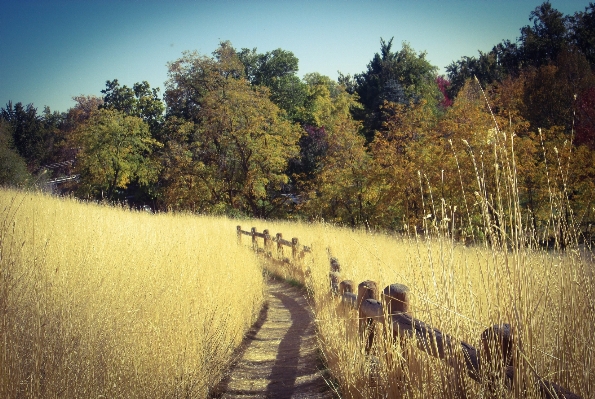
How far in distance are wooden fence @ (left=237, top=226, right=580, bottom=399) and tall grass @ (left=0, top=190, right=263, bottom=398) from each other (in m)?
1.56

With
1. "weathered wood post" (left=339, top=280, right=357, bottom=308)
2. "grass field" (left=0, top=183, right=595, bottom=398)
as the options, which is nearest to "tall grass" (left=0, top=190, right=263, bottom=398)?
"grass field" (left=0, top=183, right=595, bottom=398)

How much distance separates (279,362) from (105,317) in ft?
7.78

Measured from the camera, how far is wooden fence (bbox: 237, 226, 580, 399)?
2084 millimetres

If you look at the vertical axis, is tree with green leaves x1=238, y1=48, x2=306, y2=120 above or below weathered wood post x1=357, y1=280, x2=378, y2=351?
above

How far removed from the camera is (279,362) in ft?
17.5

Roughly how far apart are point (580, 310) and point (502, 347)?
21.5 inches

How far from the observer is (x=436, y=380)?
2592mm

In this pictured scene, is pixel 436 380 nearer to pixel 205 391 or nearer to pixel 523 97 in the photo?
pixel 205 391

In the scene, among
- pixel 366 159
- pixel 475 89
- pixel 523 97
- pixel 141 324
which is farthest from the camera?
pixel 475 89

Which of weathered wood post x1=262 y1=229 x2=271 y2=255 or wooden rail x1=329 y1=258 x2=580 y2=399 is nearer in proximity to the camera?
wooden rail x1=329 y1=258 x2=580 y2=399

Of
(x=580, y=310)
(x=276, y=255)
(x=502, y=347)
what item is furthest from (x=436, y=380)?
(x=276, y=255)

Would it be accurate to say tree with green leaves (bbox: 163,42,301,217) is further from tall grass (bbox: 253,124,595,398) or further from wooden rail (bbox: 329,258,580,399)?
tall grass (bbox: 253,124,595,398)

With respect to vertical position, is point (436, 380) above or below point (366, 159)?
below

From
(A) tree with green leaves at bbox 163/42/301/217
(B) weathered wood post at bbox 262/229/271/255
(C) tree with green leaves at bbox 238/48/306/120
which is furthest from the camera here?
(C) tree with green leaves at bbox 238/48/306/120
